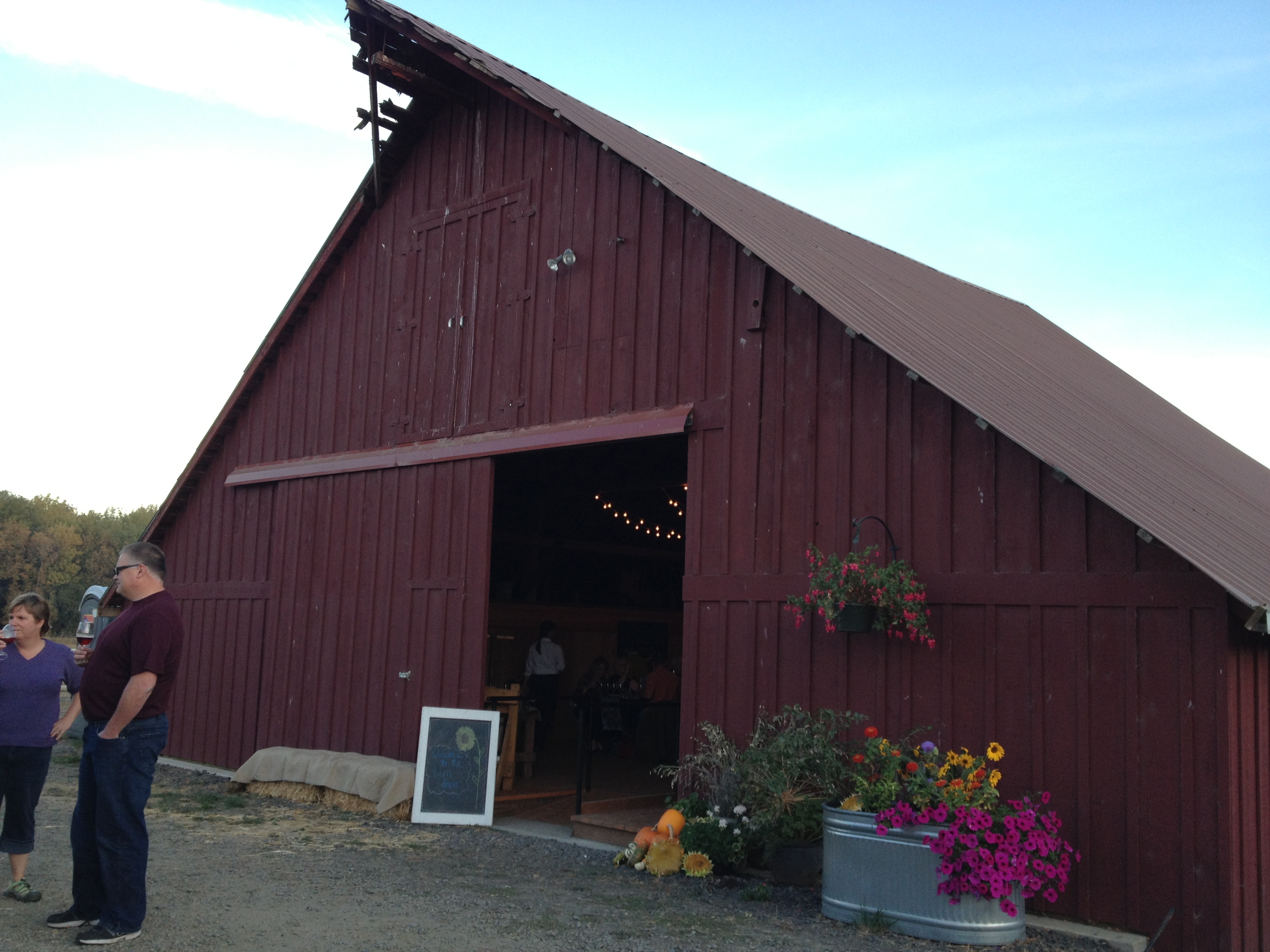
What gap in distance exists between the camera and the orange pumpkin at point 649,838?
8.03 metres

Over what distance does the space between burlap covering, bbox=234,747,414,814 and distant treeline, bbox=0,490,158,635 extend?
145ft

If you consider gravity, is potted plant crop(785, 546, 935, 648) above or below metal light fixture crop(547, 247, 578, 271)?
below

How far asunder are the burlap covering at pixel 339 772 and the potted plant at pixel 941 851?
469 cm

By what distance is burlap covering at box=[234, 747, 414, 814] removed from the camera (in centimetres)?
1032

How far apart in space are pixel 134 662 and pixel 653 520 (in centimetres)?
1265

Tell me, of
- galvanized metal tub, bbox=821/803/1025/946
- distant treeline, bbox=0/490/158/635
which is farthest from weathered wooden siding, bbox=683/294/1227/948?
distant treeline, bbox=0/490/158/635

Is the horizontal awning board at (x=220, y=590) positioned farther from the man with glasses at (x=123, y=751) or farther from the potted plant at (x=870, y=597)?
the potted plant at (x=870, y=597)

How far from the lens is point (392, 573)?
11.6 m

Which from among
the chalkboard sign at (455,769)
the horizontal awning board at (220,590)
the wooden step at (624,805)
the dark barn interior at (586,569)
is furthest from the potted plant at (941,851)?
the horizontal awning board at (220,590)

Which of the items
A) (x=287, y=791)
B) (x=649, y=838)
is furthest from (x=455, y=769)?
(x=649, y=838)

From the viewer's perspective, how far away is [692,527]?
9.05 meters

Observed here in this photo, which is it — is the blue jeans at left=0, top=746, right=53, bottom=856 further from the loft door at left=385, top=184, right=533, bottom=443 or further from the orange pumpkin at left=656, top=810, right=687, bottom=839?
the loft door at left=385, top=184, right=533, bottom=443

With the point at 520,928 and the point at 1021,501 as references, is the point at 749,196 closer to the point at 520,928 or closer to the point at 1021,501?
the point at 1021,501

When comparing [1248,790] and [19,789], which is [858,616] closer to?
[1248,790]
